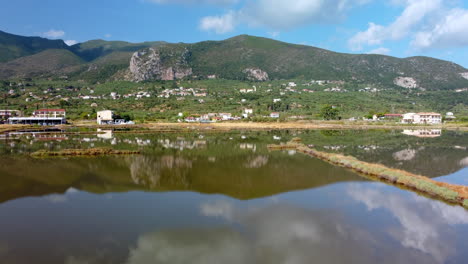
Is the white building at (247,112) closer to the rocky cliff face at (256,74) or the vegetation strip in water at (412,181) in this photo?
the vegetation strip in water at (412,181)

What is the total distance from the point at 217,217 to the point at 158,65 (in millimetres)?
174760

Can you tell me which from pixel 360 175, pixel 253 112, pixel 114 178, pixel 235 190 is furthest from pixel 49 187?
pixel 253 112

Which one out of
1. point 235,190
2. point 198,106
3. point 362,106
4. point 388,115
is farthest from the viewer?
point 362,106

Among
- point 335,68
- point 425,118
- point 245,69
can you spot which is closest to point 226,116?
point 425,118

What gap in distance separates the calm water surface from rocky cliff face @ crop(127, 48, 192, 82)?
15592 cm

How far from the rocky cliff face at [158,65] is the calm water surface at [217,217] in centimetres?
15592

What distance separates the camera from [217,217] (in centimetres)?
1276

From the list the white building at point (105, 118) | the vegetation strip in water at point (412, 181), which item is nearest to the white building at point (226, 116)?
the white building at point (105, 118)

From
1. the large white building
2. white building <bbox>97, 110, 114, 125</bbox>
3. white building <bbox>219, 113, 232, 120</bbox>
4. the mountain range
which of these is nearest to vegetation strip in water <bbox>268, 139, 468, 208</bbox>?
white building <bbox>97, 110, 114, 125</bbox>

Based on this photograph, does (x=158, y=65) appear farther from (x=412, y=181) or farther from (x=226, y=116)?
(x=412, y=181)

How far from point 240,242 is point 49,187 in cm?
1236

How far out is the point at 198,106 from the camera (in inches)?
4028

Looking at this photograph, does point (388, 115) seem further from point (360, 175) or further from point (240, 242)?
point (240, 242)

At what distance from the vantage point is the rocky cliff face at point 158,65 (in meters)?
172
